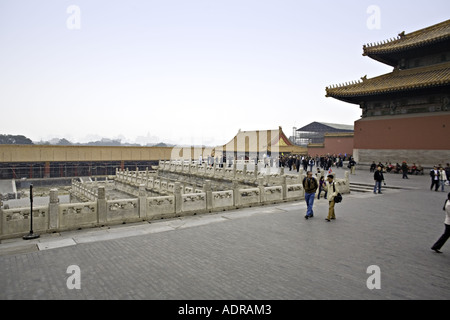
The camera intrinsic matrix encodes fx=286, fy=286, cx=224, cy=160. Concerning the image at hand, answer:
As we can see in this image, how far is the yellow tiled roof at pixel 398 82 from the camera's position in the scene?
20969 millimetres

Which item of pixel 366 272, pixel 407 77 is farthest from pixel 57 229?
pixel 407 77

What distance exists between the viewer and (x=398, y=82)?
23797 mm

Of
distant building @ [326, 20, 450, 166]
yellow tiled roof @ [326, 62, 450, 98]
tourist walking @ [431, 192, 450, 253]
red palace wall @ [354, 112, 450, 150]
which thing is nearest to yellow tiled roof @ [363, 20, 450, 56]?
distant building @ [326, 20, 450, 166]

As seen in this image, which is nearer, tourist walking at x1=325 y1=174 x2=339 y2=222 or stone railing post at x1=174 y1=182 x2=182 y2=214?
tourist walking at x1=325 y1=174 x2=339 y2=222

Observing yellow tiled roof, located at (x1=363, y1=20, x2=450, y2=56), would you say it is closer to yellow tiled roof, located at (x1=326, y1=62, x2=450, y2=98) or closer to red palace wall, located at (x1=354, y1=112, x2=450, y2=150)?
yellow tiled roof, located at (x1=326, y1=62, x2=450, y2=98)

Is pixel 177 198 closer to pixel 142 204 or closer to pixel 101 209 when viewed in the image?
pixel 142 204

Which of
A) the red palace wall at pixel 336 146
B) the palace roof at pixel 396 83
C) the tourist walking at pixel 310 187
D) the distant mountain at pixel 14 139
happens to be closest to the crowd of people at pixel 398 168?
the palace roof at pixel 396 83

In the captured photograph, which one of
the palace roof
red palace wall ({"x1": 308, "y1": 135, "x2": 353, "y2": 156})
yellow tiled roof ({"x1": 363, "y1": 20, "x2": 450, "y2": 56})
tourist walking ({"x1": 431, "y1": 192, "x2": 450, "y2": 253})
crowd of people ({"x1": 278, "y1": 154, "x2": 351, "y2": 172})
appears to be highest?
yellow tiled roof ({"x1": 363, "y1": 20, "x2": 450, "y2": 56})

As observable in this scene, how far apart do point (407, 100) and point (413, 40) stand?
5180 mm

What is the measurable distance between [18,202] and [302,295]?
26402 millimetres

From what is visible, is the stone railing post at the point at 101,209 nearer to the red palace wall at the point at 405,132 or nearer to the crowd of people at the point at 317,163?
the crowd of people at the point at 317,163

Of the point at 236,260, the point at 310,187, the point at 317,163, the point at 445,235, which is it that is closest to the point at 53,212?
the point at 236,260

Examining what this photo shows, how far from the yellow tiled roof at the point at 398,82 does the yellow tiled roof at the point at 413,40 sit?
222cm

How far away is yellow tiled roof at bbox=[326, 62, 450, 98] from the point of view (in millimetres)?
20969
